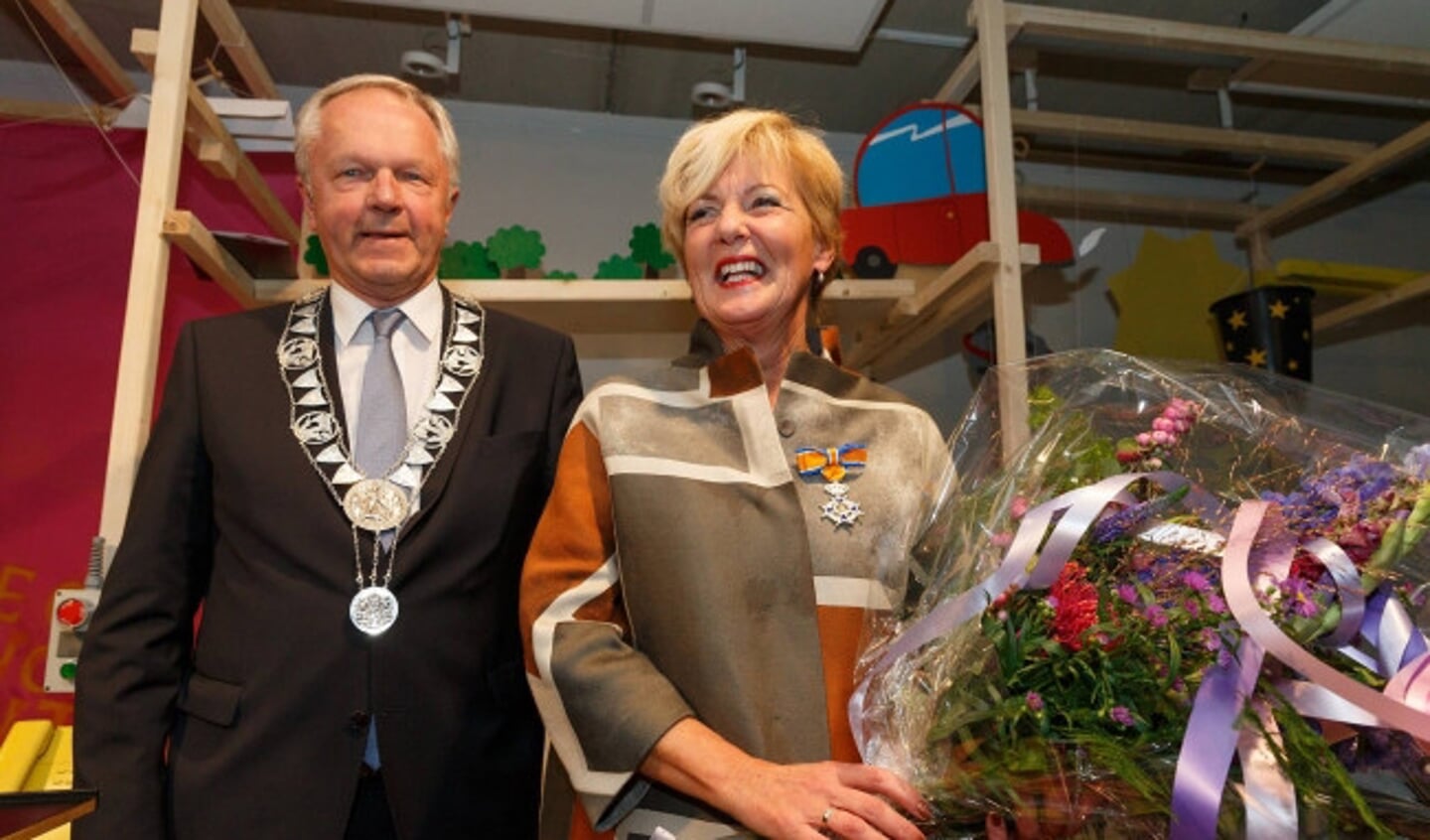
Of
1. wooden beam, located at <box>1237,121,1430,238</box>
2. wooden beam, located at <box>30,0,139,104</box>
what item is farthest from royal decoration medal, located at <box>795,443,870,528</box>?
wooden beam, located at <box>1237,121,1430,238</box>

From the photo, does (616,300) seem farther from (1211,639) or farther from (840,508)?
(1211,639)

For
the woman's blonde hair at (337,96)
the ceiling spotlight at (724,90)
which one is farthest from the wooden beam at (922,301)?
the woman's blonde hair at (337,96)

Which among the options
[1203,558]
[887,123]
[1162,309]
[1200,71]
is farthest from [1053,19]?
[1203,558]

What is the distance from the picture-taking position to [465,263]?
2.36 m

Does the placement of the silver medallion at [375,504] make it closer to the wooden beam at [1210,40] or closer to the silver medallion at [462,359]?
the silver medallion at [462,359]

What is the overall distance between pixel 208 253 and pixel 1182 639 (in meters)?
1.81

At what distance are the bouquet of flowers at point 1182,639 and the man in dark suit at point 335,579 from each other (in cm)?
60

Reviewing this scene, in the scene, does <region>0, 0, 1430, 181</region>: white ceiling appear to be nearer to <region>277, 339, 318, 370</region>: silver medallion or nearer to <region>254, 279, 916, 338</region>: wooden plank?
<region>254, 279, 916, 338</region>: wooden plank

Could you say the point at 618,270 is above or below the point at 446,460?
above

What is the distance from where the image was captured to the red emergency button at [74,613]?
1670mm

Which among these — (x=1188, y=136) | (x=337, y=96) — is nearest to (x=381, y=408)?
(x=337, y=96)

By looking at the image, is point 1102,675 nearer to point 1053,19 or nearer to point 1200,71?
point 1053,19

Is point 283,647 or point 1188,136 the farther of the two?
point 1188,136

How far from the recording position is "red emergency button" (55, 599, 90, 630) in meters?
1.67
